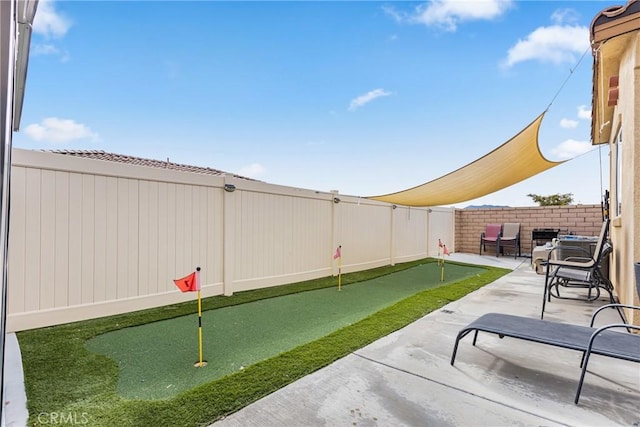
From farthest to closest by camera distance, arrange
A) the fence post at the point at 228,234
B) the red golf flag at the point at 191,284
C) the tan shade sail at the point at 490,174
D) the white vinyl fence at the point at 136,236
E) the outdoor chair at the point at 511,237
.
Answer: the outdoor chair at the point at 511,237 → the fence post at the point at 228,234 → the tan shade sail at the point at 490,174 → the white vinyl fence at the point at 136,236 → the red golf flag at the point at 191,284

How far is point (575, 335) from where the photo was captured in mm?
2578

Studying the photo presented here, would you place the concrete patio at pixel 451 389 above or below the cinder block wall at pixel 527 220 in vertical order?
below

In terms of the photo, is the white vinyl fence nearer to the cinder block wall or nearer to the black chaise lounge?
the black chaise lounge

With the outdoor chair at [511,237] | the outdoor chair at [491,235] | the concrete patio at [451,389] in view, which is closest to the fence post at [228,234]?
the concrete patio at [451,389]

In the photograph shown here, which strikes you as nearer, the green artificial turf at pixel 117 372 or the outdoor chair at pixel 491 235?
the green artificial turf at pixel 117 372

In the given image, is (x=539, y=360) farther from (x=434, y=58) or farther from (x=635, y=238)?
(x=434, y=58)

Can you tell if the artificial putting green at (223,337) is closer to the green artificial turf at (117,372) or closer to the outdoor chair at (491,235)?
the green artificial turf at (117,372)

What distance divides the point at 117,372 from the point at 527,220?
12969mm

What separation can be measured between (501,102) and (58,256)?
948 cm

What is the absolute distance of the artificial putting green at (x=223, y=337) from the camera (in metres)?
2.53

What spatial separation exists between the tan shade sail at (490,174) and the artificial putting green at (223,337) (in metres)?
2.29

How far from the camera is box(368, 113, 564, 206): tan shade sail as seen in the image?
5.08m

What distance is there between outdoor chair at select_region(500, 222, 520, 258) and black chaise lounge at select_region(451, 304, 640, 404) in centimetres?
983

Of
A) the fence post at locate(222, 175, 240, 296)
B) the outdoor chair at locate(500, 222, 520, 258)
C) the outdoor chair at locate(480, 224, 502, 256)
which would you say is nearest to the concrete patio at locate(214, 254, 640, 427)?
the fence post at locate(222, 175, 240, 296)
